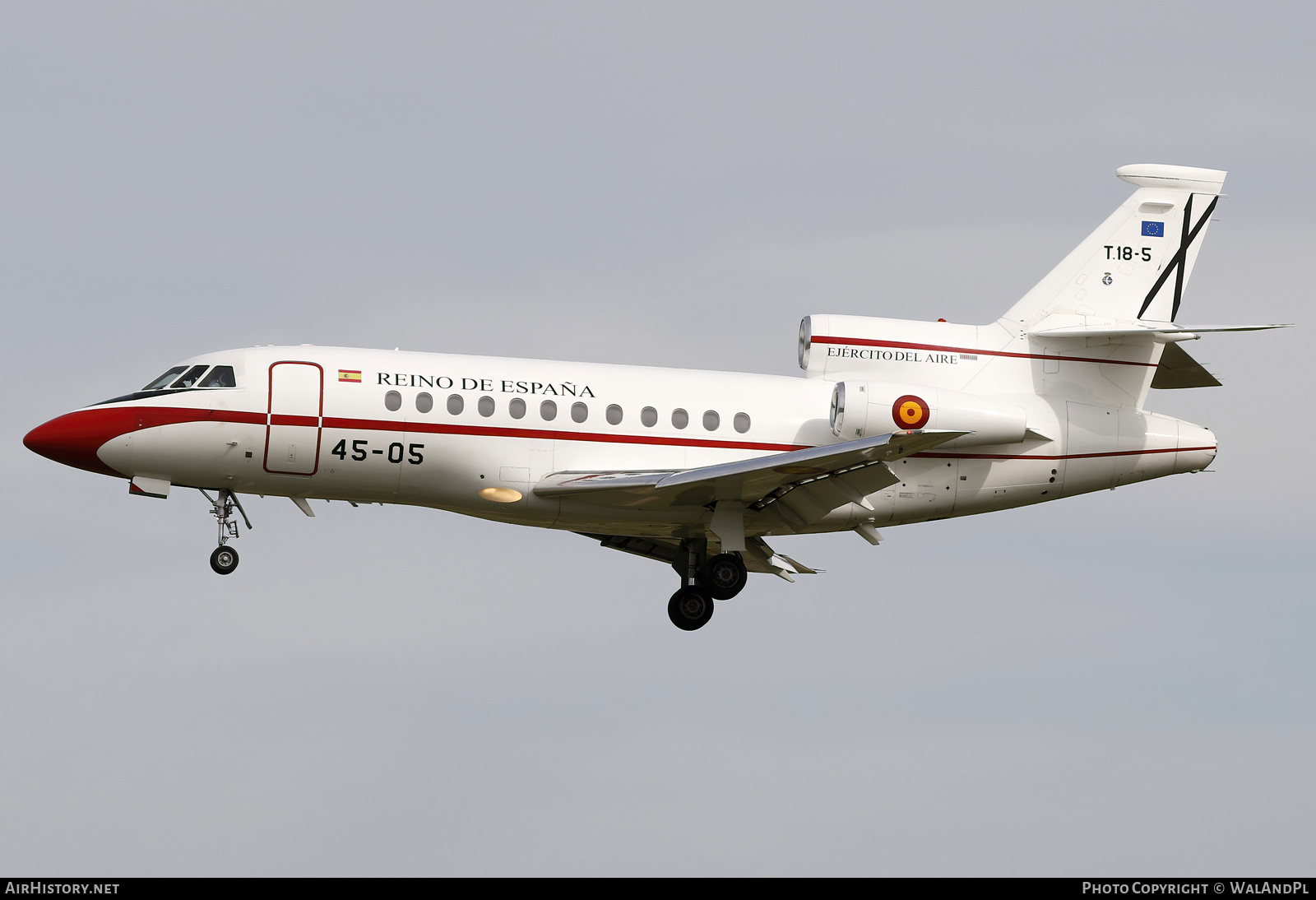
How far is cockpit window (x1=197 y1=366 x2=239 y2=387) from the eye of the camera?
1186 inches

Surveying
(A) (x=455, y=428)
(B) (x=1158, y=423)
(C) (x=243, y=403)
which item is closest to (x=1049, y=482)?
(B) (x=1158, y=423)

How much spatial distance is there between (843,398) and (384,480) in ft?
26.2

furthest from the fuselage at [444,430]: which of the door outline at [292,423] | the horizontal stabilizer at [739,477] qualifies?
the horizontal stabilizer at [739,477]

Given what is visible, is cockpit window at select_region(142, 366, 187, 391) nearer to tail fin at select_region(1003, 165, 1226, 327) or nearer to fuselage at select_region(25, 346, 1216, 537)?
fuselage at select_region(25, 346, 1216, 537)

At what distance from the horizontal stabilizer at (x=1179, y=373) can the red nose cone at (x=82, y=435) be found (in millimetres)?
18443

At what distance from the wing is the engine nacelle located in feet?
4.09

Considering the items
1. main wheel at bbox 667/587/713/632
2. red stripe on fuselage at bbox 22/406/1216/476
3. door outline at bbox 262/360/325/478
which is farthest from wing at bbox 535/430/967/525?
door outline at bbox 262/360/325/478

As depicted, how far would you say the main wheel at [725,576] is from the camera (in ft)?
104

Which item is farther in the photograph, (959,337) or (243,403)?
(959,337)

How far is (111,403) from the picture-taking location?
99.4ft

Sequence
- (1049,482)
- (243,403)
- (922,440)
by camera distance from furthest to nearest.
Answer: (1049,482)
(243,403)
(922,440)

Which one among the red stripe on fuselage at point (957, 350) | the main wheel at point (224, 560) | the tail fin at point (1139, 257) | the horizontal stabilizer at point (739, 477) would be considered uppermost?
the tail fin at point (1139, 257)

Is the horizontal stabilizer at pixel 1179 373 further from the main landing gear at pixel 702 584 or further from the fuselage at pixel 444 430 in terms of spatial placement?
the main landing gear at pixel 702 584

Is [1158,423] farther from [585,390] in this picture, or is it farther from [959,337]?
[585,390]
